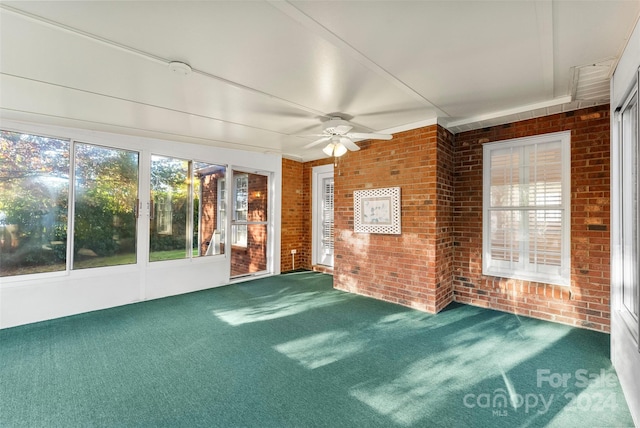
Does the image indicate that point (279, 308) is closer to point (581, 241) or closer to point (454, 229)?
point (454, 229)

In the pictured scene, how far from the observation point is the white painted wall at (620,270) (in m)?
1.91

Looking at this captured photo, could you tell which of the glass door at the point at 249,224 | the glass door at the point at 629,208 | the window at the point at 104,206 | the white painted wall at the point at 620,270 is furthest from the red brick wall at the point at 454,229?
the window at the point at 104,206

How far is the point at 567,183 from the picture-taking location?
11.3ft

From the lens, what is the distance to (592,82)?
→ 2771 millimetres

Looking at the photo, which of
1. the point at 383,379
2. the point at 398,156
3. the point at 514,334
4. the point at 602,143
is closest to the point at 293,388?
the point at 383,379

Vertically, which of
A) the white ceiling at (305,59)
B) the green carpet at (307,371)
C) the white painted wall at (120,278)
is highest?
the white ceiling at (305,59)

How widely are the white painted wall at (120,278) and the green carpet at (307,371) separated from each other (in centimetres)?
31

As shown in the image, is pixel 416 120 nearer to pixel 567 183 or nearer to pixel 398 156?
pixel 398 156

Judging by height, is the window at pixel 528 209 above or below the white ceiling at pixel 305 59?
below

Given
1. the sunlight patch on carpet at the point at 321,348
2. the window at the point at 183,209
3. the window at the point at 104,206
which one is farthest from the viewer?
the window at the point at 183,209

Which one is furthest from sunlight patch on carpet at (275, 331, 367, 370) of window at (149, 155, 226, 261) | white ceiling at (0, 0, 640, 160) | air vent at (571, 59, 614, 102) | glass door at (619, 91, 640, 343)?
air vent at (571, 59, 614, 102)

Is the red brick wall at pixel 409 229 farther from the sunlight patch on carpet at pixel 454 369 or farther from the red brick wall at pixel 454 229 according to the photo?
the sunlight patch on carpet at pixel 454 369

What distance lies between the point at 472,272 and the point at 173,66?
4.43 m

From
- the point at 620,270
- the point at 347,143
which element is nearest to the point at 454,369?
the point at 620,270
